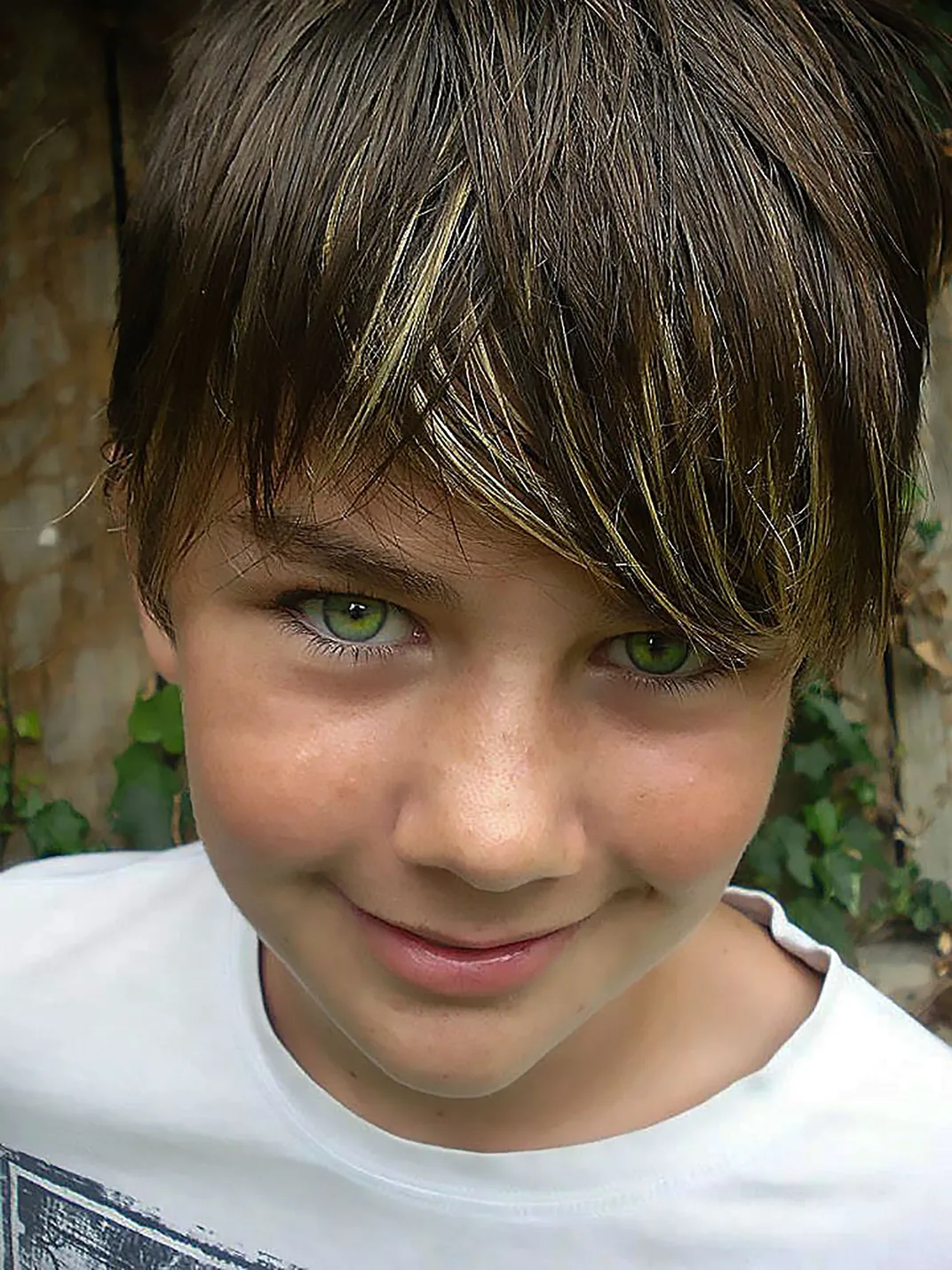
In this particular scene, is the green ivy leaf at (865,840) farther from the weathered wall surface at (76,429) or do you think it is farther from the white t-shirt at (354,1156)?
the white t-shirt at (354,1156)

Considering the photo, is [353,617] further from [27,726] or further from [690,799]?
[27,726]

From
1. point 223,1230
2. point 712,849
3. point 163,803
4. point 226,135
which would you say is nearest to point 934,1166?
point 712,849

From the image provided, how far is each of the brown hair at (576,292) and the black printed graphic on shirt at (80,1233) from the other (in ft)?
1.98

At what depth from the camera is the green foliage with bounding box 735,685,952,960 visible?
1535 millimetres

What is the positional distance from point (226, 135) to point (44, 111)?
909 mm

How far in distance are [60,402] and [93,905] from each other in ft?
2.24

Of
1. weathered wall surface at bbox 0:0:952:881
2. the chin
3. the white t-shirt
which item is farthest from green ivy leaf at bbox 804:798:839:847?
the chin

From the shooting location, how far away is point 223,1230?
3.12 feet

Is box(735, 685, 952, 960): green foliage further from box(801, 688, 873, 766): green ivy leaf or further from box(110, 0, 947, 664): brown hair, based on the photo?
box(110, 0, 947, 664): brown hair

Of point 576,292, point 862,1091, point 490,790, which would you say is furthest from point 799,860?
point 576,292

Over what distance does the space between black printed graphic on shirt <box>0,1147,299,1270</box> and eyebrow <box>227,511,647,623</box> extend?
0.59 metres

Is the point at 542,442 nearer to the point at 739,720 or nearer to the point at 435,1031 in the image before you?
the point at 739,720

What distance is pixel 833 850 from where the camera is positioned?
1.55 meters

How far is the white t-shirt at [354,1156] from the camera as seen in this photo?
0.89 m
